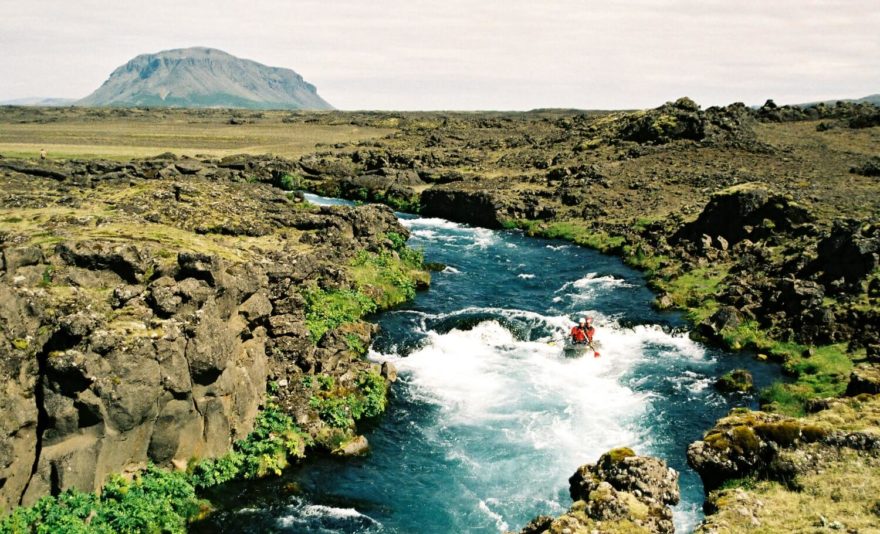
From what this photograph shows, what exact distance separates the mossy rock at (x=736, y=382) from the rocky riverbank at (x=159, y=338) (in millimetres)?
16809

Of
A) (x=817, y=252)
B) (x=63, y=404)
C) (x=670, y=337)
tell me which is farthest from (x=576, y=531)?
(x=817, y=252)

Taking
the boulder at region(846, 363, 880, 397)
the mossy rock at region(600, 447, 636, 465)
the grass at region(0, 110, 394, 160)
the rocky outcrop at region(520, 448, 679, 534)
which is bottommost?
the rocky outcrop at region(520, 448, 679, 534)

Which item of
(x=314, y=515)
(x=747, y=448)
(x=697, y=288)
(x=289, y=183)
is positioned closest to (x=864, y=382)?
(x=747, y=448)

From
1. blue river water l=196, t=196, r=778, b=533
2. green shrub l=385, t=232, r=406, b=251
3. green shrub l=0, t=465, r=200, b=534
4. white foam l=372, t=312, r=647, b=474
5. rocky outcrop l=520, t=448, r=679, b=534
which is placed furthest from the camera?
green shrub l=385, t=232, r=406, b=251

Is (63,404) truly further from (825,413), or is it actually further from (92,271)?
(825,413)

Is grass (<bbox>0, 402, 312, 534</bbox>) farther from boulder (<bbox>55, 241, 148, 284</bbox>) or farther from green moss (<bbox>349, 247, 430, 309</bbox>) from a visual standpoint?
green moss (<bbox>349, 247, 430, 309</bbox>)

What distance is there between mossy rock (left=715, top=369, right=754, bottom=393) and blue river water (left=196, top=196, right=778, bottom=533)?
0.56m

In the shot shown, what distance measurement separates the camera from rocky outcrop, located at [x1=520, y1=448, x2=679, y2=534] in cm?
1468

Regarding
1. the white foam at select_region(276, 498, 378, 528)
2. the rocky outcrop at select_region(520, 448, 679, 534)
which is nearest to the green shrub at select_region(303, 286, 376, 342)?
the white foam at select_region(276, 498, 378, 528)

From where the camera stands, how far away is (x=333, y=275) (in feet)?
131

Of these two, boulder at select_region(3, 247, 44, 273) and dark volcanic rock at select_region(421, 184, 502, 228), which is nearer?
boulder at select_region(3, 247, 44, 273)

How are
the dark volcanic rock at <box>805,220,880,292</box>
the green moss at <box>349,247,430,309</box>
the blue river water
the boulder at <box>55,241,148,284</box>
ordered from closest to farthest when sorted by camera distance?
1. the blue river water
2. the boulder at <box>55,241,148,284</box>
3. the dark volcanic rock at <box>805,220,880,292</box>
4. the green moss at <box>349,247,430,309</box>

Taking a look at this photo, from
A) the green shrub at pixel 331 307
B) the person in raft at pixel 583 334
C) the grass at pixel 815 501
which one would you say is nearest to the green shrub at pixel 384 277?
the green shrub at pixel 331 307

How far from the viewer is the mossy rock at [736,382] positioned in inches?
1185
